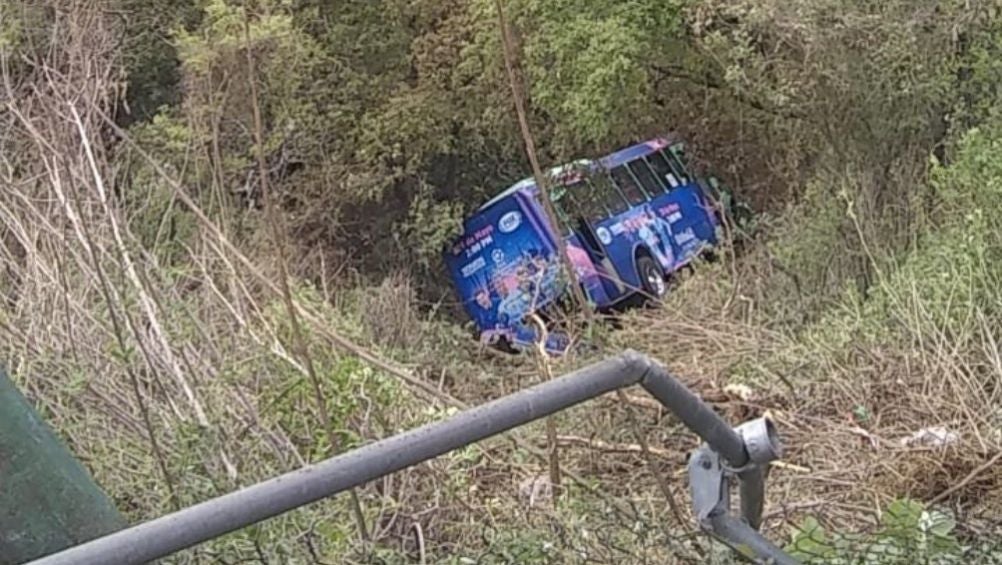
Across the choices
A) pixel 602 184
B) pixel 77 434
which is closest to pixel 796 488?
pixel 77 434

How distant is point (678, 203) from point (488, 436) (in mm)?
7290

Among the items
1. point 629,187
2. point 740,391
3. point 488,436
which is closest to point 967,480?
point 740,391

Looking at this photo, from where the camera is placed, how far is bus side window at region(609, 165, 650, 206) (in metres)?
8.15

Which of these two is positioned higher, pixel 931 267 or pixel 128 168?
pixel 128 168

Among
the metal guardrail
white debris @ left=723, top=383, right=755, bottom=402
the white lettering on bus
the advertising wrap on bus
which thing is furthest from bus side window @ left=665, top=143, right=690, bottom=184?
the metal guardrail

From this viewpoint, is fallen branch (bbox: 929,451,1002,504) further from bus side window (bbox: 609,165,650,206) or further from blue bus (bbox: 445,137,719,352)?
bus side window (bbox: 609,165,650,206)

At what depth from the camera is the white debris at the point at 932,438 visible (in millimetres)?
3529

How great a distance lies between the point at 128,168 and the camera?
4500 millimetres

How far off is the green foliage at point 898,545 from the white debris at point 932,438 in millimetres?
1595

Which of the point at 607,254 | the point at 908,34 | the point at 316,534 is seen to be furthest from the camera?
the point at 607,254

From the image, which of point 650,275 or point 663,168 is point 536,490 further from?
point 663,168

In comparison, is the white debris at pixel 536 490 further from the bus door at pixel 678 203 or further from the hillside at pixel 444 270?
the bus door at pixel 678 203

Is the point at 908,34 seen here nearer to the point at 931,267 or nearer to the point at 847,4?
the point at 847,4

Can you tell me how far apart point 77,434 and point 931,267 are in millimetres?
3250
